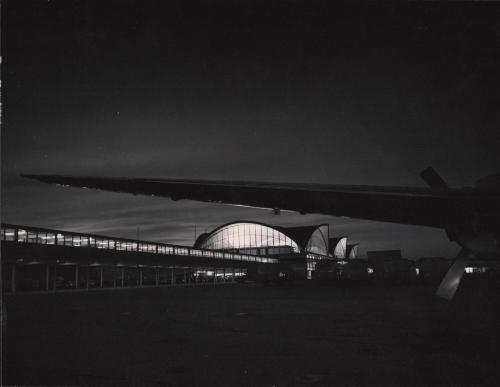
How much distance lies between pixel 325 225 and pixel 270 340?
306 feet

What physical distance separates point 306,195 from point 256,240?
79853mm

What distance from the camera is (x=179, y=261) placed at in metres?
50.3

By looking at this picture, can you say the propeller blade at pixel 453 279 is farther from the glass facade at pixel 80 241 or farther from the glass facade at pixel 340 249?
the glass facade at pixel 340 249

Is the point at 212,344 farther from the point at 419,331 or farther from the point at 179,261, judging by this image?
the point at 179,261

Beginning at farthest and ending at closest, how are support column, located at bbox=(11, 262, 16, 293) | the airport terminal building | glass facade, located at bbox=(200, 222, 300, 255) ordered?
glass facade, located at bbox=(200, 222, 300, 255)
the airport terminal building
support column, located at bbox=(11, 262, 16, 293)

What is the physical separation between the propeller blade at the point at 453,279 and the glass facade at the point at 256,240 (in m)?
76.6

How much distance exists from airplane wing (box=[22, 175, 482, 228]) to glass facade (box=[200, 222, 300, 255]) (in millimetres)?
78127

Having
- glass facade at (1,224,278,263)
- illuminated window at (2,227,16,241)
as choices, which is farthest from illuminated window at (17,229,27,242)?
illuminated window at (2,227,16,241)

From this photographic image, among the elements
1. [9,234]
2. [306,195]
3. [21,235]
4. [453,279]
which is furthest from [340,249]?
[306,195]

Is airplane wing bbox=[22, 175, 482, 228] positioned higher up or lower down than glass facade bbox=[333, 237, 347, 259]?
higher up

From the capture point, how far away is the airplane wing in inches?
201

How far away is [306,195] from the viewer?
5.46 meters

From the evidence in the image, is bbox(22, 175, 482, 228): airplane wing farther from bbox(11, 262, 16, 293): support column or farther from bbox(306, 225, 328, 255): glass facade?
bbox(306, 225, 328, 255): glass facade

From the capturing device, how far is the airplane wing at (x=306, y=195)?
16.7 feet
